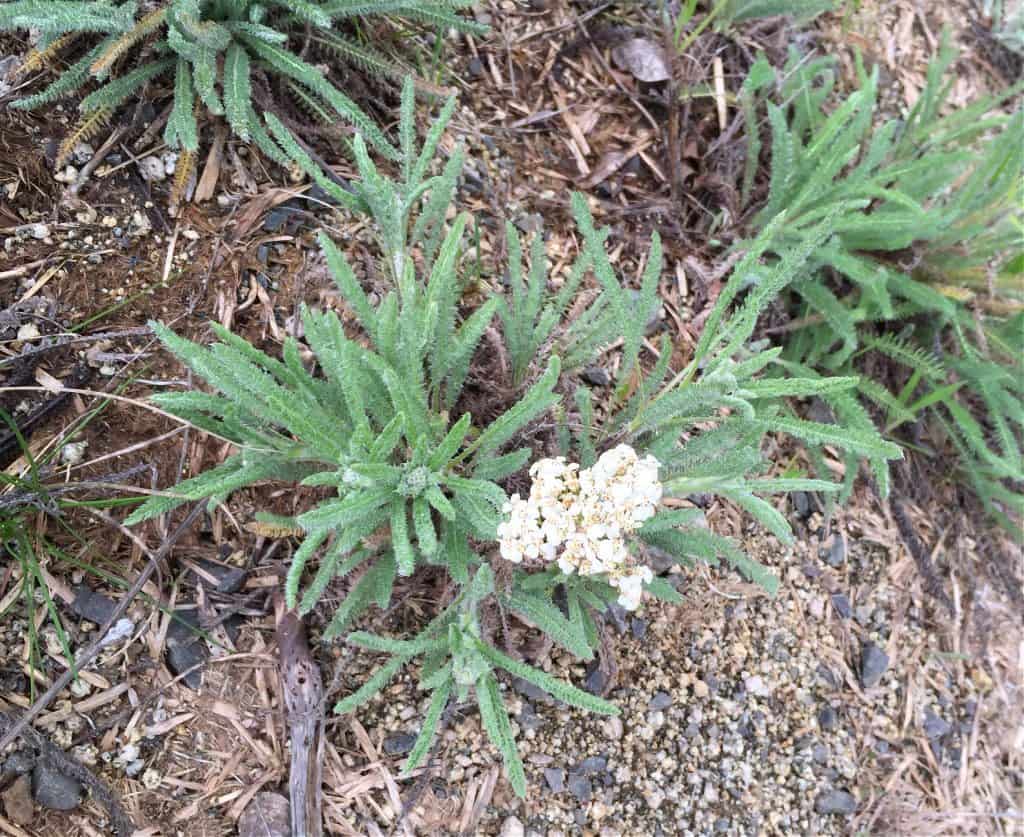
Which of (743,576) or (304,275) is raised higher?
(304,275)

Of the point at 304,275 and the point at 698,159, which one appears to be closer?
the point at 304,275

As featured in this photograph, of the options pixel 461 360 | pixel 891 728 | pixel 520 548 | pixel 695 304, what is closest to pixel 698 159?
pixel 695 304

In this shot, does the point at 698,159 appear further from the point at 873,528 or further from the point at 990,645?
the point at 990,645

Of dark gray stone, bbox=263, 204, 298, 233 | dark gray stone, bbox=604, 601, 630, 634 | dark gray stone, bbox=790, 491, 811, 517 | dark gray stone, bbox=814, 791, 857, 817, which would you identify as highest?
dark gray stone, bbox=263, 204, 298, 233

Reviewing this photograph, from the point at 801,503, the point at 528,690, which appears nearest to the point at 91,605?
the point at 528,690

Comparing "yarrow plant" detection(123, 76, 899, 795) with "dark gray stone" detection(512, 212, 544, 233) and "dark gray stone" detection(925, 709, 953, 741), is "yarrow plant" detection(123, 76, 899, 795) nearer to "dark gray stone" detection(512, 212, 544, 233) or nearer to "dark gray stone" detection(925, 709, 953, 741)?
"dark gray stone" detection(512, 212, 544, 233)

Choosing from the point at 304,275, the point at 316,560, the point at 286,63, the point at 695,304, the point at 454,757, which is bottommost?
the point at 454,757

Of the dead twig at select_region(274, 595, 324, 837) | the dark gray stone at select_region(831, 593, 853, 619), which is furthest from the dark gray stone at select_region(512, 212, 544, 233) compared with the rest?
the dark gray stone at select_region(831, 593, 853, 619)
